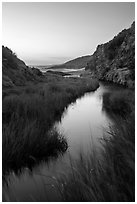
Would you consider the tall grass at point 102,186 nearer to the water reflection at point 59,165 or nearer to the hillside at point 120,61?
the water reflection at point 59,165

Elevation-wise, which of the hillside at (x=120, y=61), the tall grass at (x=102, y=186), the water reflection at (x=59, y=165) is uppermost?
the hillside at (x=120, y=61)

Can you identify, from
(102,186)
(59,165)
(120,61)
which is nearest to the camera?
(102,186)

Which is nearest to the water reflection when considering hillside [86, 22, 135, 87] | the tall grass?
the tall grass

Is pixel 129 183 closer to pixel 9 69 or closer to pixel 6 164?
pixel 6 164

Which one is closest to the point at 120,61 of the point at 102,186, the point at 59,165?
the point at 59,165

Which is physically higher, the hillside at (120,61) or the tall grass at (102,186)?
the hillside at (120,61)

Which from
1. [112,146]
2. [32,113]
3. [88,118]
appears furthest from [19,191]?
[88,118]

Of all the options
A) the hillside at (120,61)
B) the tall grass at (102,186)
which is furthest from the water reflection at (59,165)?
the hillside at (120,61)

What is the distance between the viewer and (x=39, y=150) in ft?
17.2

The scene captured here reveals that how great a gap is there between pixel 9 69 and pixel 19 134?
14763mm

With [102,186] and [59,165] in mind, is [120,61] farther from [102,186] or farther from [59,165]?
[102,186]

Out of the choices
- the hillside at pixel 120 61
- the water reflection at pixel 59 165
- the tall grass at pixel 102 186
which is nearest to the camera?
the tall grass at pixel 102 186

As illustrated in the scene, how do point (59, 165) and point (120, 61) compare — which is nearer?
point (59, 165)

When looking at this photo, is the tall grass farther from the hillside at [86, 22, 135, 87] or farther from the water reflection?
the hillside at [86, 22, 135, 87]
